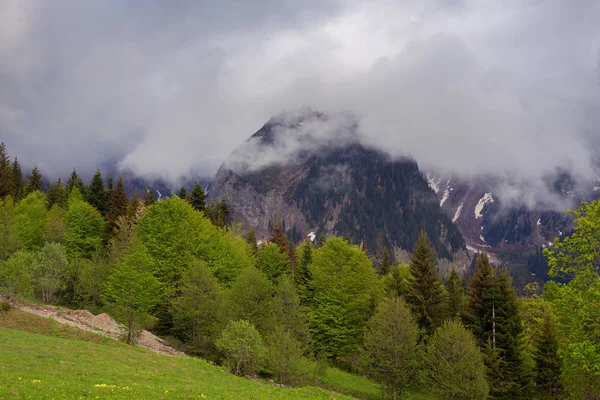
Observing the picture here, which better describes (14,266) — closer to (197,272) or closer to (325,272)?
(197,272)

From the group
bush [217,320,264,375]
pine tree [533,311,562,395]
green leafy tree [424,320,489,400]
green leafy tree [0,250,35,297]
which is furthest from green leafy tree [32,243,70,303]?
pine tree [533,311,562,395]

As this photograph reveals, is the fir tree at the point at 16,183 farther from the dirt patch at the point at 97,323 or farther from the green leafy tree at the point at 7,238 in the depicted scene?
the dirt patch at the point at 97,323

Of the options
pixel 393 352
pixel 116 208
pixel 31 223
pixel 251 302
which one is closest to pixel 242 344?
pixel 251 302

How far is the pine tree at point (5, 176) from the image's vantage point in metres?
93.6

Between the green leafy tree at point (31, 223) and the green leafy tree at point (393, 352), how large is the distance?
61.7 m

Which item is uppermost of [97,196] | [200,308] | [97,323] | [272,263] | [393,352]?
[97,196]

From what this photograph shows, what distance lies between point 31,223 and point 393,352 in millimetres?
69716

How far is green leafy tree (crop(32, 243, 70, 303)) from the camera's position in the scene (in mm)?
51947

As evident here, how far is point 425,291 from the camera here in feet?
150

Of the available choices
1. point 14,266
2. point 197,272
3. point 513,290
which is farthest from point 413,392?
point 14,266

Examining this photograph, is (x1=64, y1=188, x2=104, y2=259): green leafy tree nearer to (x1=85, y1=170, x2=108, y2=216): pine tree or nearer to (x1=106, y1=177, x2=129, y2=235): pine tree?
(x1=106, y1=177, x2=129, y2=235): pine tree

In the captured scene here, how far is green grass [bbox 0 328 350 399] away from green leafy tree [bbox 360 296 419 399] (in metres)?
11.5

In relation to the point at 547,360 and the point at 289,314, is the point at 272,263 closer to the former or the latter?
the point at 289,314

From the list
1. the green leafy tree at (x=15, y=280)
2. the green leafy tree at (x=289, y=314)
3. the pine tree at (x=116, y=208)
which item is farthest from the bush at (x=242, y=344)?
the pine tree at (x=116, y=208)
